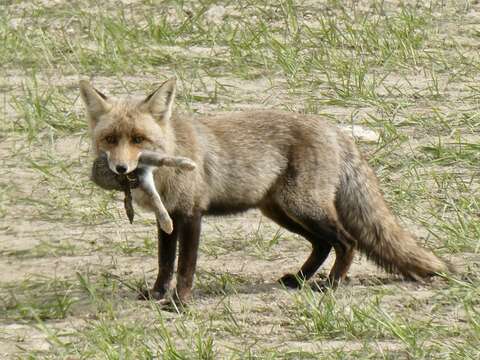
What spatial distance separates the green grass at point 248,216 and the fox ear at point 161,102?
2.95 feet

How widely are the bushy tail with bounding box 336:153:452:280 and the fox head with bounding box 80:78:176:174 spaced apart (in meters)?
1.04

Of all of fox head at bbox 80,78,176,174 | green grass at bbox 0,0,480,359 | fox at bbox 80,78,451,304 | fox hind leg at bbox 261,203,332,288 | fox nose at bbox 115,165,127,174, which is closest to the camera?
green grass at bbox 0,0,480,359

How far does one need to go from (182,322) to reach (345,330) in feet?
2.48

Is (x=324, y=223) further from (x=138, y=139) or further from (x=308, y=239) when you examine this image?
(x=138, y=139)

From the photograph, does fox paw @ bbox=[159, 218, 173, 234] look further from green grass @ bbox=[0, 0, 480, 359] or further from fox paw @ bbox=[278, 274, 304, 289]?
fox paw @ bbox=[278, 274, 304, 289]

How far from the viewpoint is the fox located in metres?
6.82

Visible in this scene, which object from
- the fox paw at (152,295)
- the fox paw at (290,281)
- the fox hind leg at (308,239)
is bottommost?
the fox paw at (152,295)

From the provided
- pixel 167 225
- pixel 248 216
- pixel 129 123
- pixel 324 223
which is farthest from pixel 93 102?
pixel 248 216

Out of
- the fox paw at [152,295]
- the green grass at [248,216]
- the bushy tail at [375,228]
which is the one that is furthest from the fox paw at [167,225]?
the bushy tail at [375,228]

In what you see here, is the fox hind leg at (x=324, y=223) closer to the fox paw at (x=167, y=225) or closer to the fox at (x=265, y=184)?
the fox at (x=265, y=184)

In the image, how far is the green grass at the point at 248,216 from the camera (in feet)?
19.8

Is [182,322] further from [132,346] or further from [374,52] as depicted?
[374,52]

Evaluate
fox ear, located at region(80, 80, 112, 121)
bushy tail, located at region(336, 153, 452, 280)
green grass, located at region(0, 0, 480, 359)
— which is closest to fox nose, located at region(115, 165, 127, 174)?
fox ear, located at region(80, 80, 112, 121)

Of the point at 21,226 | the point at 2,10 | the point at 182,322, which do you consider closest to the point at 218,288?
the point at 182,322
